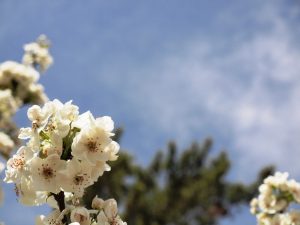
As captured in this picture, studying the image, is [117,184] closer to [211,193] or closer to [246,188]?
[211,193]

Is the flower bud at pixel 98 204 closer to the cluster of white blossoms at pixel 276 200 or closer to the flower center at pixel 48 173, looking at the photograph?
the flower center at pixel 48 173

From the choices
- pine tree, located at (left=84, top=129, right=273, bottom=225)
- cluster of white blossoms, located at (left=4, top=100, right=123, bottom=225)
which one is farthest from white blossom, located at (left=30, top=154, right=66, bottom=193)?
pine tree, located at (left=84, top=129, right=273, bottom=225)

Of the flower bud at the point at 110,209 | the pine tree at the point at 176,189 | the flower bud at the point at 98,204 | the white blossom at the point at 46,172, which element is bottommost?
the flower bud at the point at 110,209

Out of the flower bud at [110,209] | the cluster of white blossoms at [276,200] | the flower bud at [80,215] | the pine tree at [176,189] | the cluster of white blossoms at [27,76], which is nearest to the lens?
the flower bud at [80,215]

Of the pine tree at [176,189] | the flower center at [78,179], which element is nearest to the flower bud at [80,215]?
the flower center at [78,179]

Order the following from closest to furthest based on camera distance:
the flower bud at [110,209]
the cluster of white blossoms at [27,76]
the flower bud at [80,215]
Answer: the flower bud at [80,215] → the flower bud at [110,209] → the cluster of white blossoms at [27,76]

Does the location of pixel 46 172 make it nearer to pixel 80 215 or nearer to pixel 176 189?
pixel 80 215
